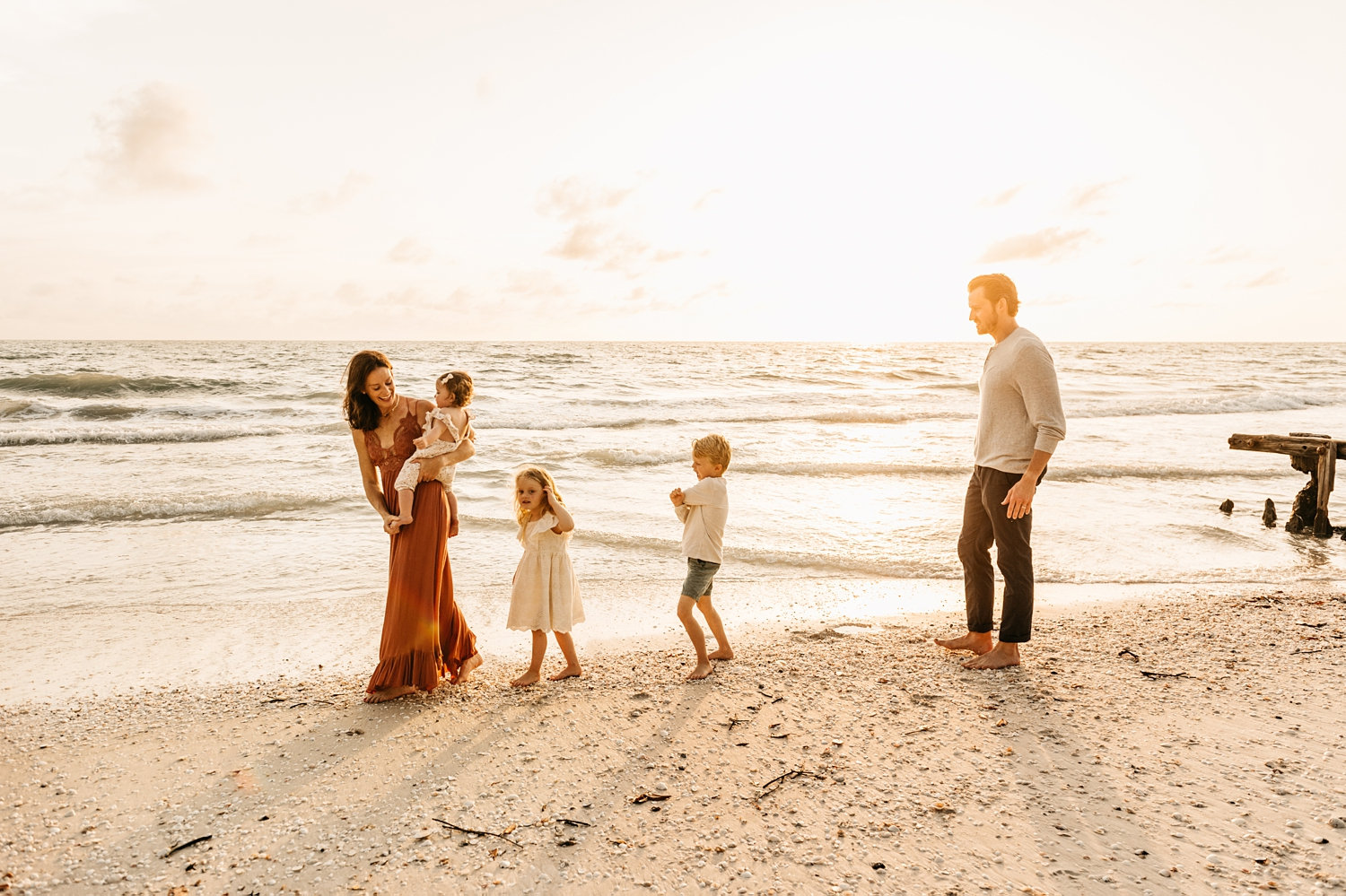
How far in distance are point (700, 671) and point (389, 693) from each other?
5.79 ft

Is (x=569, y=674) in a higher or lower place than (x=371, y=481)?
lower

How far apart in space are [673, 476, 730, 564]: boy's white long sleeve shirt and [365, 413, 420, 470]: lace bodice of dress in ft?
5.15

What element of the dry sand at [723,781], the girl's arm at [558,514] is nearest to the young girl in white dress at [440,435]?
the girl's arm at [558,514]

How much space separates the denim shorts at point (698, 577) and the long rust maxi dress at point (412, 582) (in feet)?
4.74

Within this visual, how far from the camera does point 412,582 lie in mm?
4395

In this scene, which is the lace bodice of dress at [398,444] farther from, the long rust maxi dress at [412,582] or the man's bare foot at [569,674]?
the man's bare foot at [569,674]

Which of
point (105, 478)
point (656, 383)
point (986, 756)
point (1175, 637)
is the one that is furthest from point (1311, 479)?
point (656, 383)

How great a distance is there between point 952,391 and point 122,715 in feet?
110

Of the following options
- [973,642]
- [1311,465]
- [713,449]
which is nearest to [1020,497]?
[973,642]

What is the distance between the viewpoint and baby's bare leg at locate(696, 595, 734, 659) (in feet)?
15.7

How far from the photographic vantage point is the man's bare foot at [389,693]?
4332mm

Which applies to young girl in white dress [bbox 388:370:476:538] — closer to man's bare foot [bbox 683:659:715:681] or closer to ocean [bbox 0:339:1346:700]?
ocean [bbox 0:339:1346:700]

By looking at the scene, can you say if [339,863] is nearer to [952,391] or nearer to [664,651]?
[664,651]

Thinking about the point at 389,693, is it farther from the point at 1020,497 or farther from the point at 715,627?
the point at 1020,497
